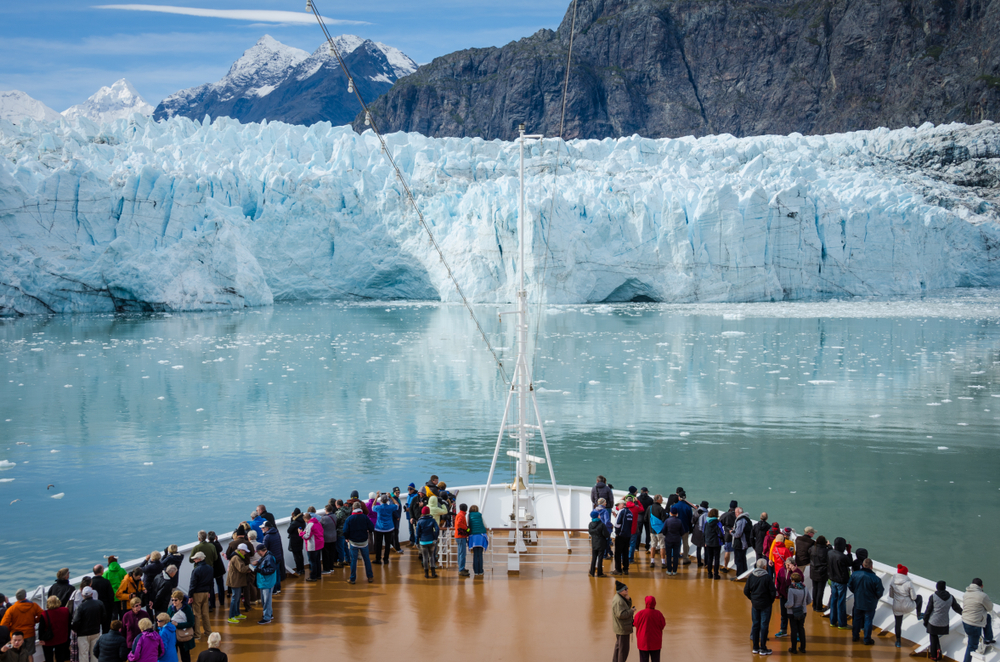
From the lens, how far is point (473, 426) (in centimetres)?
1561

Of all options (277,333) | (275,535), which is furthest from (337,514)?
(277,333)

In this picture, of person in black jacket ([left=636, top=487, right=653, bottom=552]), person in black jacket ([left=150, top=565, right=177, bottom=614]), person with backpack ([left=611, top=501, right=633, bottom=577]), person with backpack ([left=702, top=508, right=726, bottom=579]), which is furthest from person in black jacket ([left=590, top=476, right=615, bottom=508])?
person in black jacket ([left=150, top=565, right=177, bottom=614])

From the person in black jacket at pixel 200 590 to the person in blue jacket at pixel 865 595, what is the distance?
498 centimetres

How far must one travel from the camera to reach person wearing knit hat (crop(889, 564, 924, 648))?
5.57 m

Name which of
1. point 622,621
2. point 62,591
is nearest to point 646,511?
point 622,621

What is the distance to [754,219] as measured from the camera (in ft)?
132

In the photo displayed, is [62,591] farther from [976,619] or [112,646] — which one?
[976,619]

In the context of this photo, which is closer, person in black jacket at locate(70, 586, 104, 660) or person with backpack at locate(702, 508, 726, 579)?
person in black jacket at locate(70, 586, 104, 660)

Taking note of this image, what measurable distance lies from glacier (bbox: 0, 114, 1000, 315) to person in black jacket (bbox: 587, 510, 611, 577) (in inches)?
1285

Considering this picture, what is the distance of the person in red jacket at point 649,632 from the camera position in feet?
16.5

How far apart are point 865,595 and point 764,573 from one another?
84 cm

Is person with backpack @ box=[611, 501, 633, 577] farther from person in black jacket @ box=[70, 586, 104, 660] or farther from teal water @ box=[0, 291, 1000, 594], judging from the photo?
person in black jacket @ box=[70, 586, 104, 660]

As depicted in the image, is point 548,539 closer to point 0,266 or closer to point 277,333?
point 277,333

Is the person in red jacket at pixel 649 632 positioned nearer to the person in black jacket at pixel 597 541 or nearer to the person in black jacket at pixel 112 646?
the person in black jacket at pixel 597 541
